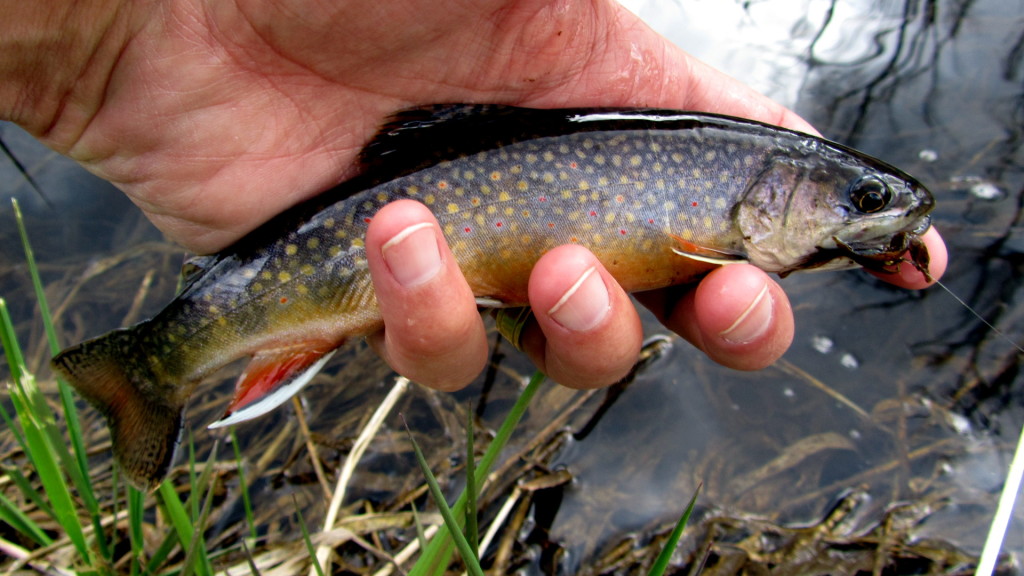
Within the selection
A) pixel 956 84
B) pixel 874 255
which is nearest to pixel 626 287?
pixel 874 255

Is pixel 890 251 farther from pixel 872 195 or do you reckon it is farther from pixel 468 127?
pixel 468 127

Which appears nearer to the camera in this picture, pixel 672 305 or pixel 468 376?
pixel 468 376

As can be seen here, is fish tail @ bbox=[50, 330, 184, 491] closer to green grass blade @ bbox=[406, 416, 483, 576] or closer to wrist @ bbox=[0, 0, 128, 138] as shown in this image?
wrist @ bbox=[0, 0, 128, 138]

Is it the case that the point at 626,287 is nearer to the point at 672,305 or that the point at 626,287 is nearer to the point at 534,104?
the point at 672,305

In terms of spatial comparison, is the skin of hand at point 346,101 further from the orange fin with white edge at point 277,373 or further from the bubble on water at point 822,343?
the bubble on water at point 822,343

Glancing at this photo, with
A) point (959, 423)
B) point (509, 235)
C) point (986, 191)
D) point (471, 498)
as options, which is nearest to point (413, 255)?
point (509, 235)

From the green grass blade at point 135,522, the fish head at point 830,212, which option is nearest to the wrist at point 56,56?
the green grass blade at point 135,522
